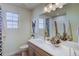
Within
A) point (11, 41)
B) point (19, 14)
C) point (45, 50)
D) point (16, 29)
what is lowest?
point (45, 50)

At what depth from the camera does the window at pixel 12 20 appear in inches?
61.7

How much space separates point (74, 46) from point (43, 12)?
0.69 metres

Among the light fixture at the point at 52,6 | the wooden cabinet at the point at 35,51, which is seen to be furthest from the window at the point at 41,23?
→ the wooden cabinet at the point at 35,51

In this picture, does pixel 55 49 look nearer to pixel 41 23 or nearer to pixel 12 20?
pixel 41 23

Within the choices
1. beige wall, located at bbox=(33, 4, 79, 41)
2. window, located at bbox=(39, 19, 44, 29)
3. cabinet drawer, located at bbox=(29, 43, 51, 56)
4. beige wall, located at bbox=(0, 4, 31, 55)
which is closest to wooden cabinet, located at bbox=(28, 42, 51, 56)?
cabinet drawer, located at bbox=(29, 43, 51, 56)

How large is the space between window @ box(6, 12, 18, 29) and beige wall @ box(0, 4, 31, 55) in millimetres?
47

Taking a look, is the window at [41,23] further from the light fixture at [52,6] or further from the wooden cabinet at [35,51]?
the wooden cabinet at [35,51]

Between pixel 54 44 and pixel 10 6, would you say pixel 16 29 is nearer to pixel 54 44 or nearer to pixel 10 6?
pixel 10 6

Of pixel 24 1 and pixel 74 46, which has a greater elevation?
pixel 24 1

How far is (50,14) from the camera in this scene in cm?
165

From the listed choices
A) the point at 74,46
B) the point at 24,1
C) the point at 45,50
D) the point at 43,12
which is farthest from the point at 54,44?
the point at 24,1

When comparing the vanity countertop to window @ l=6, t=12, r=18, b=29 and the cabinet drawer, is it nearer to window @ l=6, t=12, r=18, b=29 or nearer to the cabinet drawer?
the cabinet drawer

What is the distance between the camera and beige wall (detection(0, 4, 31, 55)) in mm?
1585

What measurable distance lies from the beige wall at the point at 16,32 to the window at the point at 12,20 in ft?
0.16
